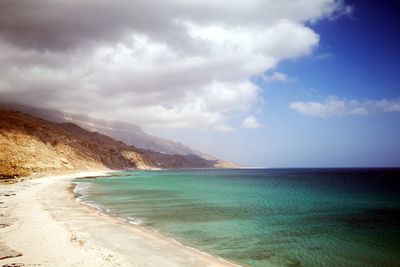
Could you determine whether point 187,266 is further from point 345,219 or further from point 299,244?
point 345,219

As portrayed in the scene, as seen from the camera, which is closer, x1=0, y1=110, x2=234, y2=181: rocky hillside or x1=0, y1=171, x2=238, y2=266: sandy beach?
x1=0, y1=171, x2=238, y2=266: sandy beach

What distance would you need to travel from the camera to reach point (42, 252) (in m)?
13.5

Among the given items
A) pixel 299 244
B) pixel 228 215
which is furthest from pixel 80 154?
pixel 299 244

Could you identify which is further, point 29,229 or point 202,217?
point 202,217

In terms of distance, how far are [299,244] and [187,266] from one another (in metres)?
8.57

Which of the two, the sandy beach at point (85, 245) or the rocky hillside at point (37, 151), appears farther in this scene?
the rocky hillside at point (37, 151)

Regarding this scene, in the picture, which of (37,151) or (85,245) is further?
(37,151)

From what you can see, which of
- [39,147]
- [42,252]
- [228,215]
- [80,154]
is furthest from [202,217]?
[80,154]

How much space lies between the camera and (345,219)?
27.2 m

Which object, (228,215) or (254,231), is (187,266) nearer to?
(254,231)

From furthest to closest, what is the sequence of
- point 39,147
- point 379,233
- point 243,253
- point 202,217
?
point 39,147 < point 202,217 < point 379,233 < point 243,253

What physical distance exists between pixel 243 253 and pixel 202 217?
1081 centimetres

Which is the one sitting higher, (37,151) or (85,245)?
(37,151)

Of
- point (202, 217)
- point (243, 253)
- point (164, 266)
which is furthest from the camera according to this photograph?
point (202, 217)
